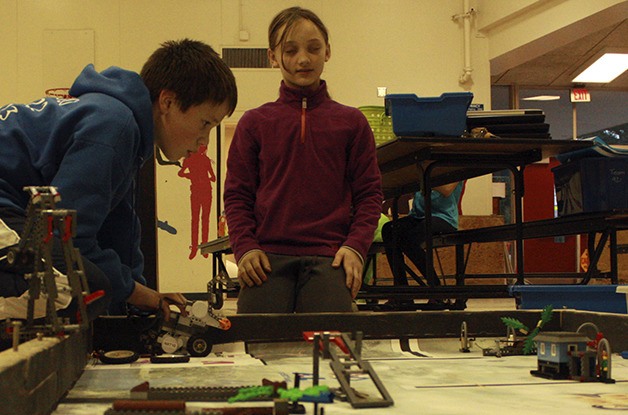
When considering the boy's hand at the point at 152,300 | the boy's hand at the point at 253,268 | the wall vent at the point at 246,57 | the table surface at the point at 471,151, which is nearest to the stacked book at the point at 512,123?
the table surface at the point at 471,151

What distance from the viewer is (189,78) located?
64.6 inches

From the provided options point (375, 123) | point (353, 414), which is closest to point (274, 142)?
point (353, 414)

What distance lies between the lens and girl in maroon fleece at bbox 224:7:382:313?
1890mm

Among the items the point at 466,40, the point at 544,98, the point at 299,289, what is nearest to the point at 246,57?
the point at 466,40

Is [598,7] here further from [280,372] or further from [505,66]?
[280,372]

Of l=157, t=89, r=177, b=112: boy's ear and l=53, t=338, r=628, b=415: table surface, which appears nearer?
l=53, t=338, r=628, b=415: table surface

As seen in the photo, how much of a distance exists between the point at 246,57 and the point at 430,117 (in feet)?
15.2

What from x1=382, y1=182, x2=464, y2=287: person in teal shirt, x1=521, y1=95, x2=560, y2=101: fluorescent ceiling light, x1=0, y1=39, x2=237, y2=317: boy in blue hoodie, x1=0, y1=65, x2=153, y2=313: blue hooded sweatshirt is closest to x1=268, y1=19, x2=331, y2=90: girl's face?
x1=0, y1=39, x2=237, y2=317: boy in blue hoodie

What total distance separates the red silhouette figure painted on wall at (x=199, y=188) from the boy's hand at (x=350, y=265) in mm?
5328

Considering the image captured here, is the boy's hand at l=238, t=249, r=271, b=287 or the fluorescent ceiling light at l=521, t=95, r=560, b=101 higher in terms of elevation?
the fluorescent ceiling light at l=521, t=95, r=560, b=101

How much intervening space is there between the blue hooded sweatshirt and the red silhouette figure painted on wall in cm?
563

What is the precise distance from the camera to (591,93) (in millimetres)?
9070

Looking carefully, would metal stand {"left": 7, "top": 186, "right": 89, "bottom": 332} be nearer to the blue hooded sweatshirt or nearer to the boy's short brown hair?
the blue hooded sweatshirt

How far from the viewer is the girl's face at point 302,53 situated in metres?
2.02
